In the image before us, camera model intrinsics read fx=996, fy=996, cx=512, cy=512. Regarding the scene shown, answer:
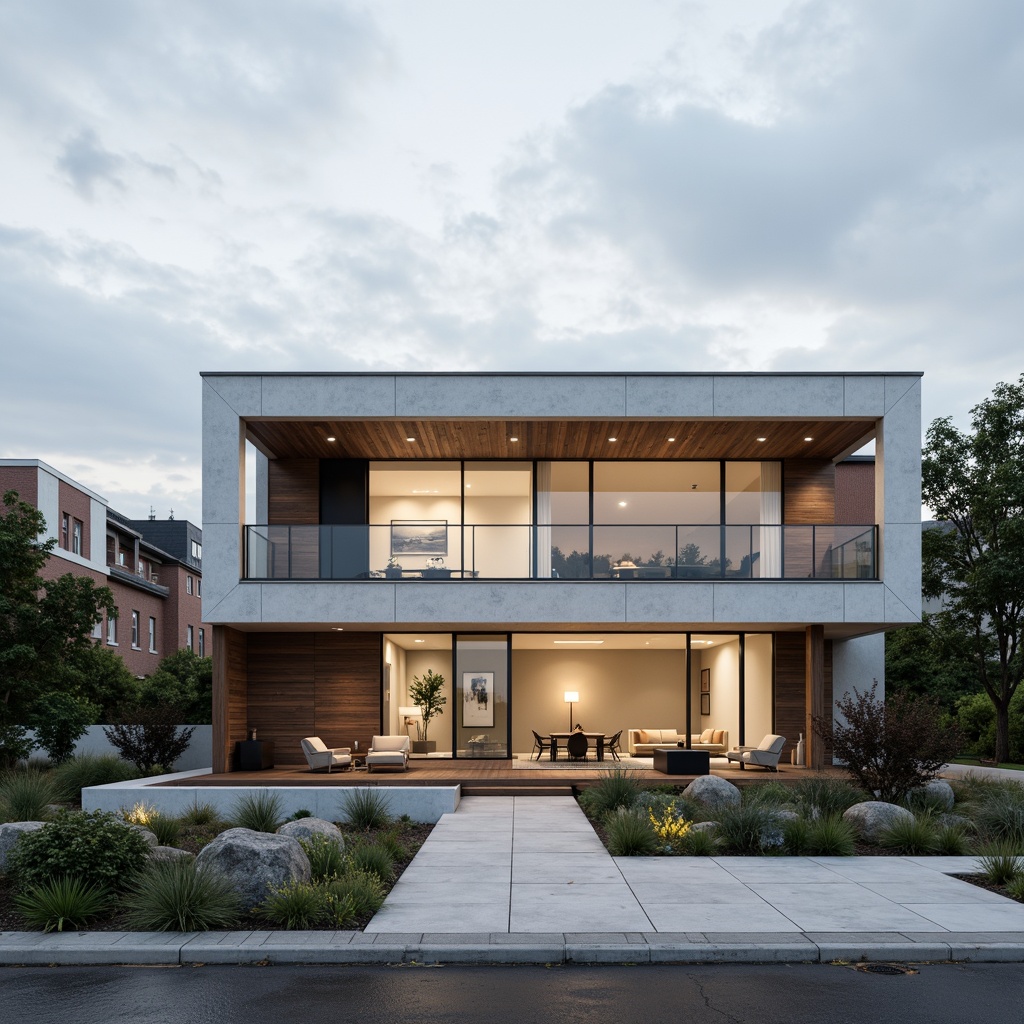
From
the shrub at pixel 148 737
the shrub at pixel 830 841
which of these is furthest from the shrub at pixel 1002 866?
the shrub at pixel 148 737

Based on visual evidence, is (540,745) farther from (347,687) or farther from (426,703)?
(347,687)

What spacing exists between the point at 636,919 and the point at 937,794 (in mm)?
8132

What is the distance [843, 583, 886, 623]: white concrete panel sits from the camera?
18.3 meters

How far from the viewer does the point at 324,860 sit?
9.19 meters

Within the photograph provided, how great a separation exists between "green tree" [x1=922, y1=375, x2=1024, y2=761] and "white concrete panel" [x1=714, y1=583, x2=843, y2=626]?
6828mm

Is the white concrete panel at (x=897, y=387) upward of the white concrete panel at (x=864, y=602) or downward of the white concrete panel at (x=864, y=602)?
upward

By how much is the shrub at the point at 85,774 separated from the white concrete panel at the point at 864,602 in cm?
1364

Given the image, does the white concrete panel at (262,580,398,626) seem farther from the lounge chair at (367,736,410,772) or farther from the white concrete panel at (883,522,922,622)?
the white concrete panel at (883,522,922,622)

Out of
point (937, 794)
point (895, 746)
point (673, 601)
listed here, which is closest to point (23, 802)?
point (673, 601)

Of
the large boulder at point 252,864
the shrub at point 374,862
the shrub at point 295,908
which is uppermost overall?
the large boulder at point 252,864

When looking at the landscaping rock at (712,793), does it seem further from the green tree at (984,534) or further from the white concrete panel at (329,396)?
the green tree at (984,534)

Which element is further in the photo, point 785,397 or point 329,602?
point 329,602

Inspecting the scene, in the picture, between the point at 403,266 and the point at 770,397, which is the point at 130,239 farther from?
the point at 770,397

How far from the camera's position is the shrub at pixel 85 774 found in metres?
16.9
